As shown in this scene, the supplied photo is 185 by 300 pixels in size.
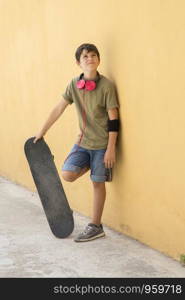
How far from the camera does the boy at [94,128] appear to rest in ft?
14.1

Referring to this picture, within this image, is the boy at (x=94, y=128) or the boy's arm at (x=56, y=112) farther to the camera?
the boy's arm at (x=56, y=112)

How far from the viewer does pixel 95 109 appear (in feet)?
14.3

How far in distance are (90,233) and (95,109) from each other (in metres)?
0.95

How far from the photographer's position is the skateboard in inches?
183

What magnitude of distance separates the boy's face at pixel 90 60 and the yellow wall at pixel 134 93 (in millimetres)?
144

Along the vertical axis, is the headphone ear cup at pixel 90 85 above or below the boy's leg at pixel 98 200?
above

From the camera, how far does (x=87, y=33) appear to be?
4.79 metres

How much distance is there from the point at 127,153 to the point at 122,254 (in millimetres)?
757

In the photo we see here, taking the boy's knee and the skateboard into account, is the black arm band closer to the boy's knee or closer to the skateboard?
the boy's knee

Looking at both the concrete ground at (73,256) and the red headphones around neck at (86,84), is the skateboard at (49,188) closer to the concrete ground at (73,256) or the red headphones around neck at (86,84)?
the concrete ground at (73,256)

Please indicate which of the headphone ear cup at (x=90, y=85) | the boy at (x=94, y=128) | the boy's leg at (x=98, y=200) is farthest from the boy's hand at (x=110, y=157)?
the headphone ear cup at (x=90, y=85)

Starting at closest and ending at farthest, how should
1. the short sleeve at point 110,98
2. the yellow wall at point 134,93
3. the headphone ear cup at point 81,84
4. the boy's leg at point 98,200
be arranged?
the yellow wall at point 134,93 → the short sleeve at point 110,98 → the headphone ear cup at point 81,84 → the boy's leg at point 98,200

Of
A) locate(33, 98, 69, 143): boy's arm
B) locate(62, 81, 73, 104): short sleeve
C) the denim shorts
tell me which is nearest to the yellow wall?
the denim shorts

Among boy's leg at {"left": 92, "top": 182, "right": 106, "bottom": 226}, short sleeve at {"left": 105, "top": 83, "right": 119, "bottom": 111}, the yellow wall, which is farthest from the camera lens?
boy's leg at {"left": 92, "top": 182, "right": 106, "bottom": 226}
